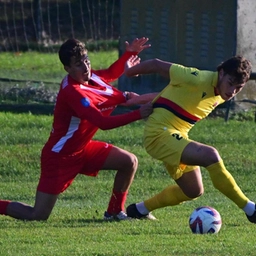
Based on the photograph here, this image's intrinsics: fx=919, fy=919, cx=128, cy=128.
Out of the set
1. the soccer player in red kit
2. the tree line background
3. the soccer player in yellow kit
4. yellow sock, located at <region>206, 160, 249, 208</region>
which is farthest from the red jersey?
the tree line background

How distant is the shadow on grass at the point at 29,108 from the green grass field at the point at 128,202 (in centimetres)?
35

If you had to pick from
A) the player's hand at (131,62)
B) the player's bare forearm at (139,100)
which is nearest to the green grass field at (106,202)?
the player's bare forearm at (139,100)

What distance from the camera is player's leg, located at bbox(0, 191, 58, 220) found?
8352mm


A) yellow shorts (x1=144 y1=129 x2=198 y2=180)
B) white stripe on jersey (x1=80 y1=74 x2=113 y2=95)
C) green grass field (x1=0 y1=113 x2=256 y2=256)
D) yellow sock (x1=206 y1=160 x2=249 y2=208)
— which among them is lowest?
green grass field (x1=0 y1=113 x2=256 y2=256)

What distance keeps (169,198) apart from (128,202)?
174 cm

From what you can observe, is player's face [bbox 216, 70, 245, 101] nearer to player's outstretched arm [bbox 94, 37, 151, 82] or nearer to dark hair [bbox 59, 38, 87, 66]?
player's outstretched arm [bbox 94, 37, 151, 82]

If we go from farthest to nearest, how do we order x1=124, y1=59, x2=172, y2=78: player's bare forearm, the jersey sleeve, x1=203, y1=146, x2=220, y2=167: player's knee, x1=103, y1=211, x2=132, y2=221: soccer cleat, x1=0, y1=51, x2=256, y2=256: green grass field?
the jersey sleeve
x1=103, y1=211, x2=132, y2=221: soccer cleat
x1=124, y1=59, x2=172, y2=78: player's bare forearm
x1=203, y1=146, x2=220, y2=167: player's knee
x1=0, y1=51, x2=256, y2=256: green grass field

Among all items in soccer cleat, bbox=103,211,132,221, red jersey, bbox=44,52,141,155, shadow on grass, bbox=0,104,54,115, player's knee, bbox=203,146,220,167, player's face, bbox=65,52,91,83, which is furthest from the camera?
shadow on grass, bbox=0,104,54,115

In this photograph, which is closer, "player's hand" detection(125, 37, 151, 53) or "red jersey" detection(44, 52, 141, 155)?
"red jersey" detection(44, 52, 141, 155)

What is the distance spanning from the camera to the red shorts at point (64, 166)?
8.38 meters

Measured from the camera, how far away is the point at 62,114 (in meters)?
8.36

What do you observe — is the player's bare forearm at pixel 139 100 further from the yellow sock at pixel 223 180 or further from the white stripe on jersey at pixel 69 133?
the yellow sock at pixel 223 180

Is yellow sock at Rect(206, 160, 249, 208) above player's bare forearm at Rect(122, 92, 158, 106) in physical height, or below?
below

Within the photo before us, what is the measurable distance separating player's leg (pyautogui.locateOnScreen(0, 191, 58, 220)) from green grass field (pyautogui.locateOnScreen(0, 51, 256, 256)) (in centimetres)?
9
